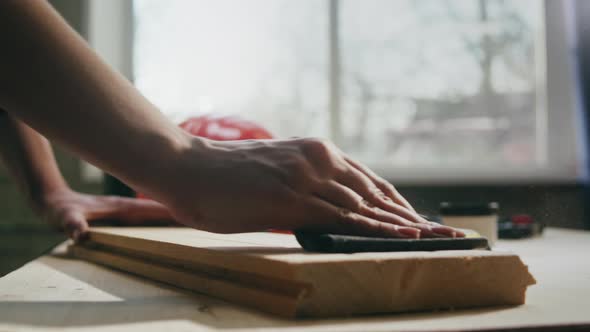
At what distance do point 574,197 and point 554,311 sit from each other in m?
1.39

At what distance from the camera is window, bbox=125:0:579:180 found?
195cm

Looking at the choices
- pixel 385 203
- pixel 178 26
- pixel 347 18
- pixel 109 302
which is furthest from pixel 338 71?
pixel 109 302

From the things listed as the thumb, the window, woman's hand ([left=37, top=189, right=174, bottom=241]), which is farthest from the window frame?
the thumb

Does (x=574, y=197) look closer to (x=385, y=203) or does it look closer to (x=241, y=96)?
(x=241, y=96)

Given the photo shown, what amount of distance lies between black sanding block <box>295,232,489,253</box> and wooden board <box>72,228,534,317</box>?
0.05 feet

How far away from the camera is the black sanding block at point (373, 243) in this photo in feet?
1.62

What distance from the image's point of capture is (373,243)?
1.64 feet

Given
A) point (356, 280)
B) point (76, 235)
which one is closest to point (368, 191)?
point (356, 280)

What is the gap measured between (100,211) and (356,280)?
761mm

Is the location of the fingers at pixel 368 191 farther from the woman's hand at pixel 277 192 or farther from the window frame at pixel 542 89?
the window frame at pixel 542 89

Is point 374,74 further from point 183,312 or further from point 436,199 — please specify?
point 183,312

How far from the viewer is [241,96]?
195 cm

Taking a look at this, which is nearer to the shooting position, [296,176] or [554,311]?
[554,311]

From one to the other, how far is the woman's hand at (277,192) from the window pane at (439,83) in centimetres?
138
